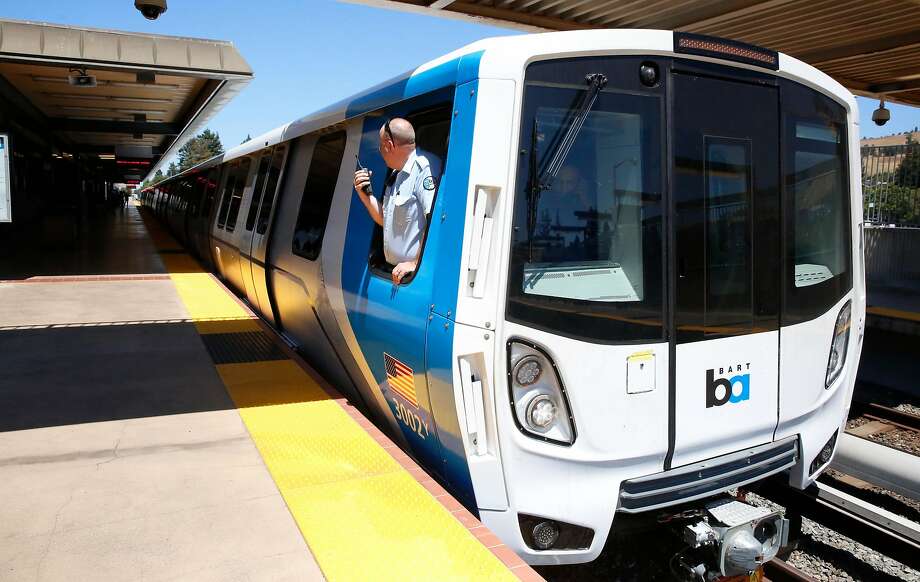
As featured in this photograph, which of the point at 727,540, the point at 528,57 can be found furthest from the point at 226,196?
the point at 727,540

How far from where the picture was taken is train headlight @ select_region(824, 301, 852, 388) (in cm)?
375

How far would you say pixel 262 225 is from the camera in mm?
7250

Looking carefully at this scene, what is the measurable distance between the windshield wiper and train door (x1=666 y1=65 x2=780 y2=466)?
0.41m

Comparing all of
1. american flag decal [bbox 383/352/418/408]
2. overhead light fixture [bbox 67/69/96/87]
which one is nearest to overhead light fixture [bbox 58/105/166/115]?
overhead light fixture [bbox 67/69/96/87]

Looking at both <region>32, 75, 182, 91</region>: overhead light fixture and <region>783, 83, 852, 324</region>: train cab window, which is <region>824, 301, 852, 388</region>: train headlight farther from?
<region>32, 75, 182, 91</region>: overhead light fixture

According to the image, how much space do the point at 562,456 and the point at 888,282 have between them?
631 inches

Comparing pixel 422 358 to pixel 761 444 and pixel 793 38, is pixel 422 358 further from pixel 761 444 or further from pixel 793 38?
pixel 793 38

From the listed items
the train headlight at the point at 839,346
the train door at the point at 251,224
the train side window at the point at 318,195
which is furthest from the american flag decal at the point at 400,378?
the train door at the point at 251,224

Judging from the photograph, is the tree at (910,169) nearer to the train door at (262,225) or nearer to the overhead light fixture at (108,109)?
the train door at (262,225)

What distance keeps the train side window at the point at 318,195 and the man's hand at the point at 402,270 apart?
1.57 metres

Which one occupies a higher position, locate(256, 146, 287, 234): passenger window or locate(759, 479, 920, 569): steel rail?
locate(256, 146, 287, 234): passenger window

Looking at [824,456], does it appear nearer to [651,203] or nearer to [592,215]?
[651,203]

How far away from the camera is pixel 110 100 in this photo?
16703mm

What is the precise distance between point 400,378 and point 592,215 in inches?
52.4
